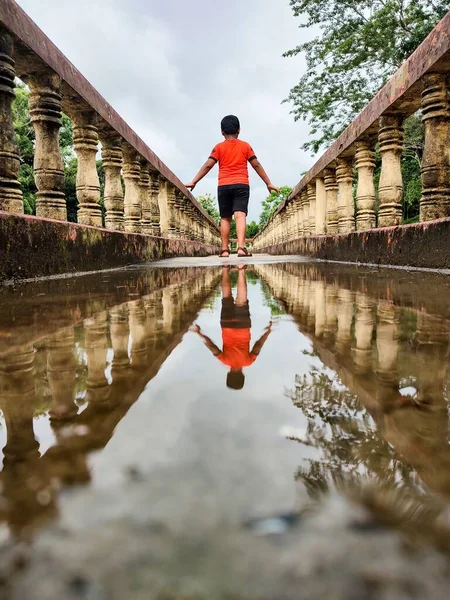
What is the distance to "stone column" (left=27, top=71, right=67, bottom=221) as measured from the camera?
3922 mm

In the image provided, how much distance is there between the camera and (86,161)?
4.95 m

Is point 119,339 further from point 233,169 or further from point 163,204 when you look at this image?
point 163,204

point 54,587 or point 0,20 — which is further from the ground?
point 0,20

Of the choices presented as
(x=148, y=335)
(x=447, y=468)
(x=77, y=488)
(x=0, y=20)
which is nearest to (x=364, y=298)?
(x=148, y=335)

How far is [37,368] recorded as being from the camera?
2.76 ft

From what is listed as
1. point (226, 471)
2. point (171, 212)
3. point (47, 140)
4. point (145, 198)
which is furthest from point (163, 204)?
point (226, 471)

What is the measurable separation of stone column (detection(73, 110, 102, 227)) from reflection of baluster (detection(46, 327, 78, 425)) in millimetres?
4019

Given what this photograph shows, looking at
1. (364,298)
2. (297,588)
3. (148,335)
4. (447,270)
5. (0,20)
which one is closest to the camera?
(297,588)

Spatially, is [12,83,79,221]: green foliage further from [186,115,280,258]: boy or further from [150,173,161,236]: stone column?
[186,115,280,258]: boy

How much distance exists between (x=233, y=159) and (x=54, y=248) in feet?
11.2

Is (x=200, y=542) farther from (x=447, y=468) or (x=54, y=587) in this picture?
(x=447, y=468)

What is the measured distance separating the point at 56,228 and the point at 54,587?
3.46 metres

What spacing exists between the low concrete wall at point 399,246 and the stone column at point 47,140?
9.86 ft

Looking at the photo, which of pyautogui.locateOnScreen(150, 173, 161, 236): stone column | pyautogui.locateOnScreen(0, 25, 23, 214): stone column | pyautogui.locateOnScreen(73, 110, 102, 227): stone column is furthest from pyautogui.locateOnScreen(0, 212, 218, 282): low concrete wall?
pyautogui.locateOnScreen(150, 173, 161, 236): stone column
